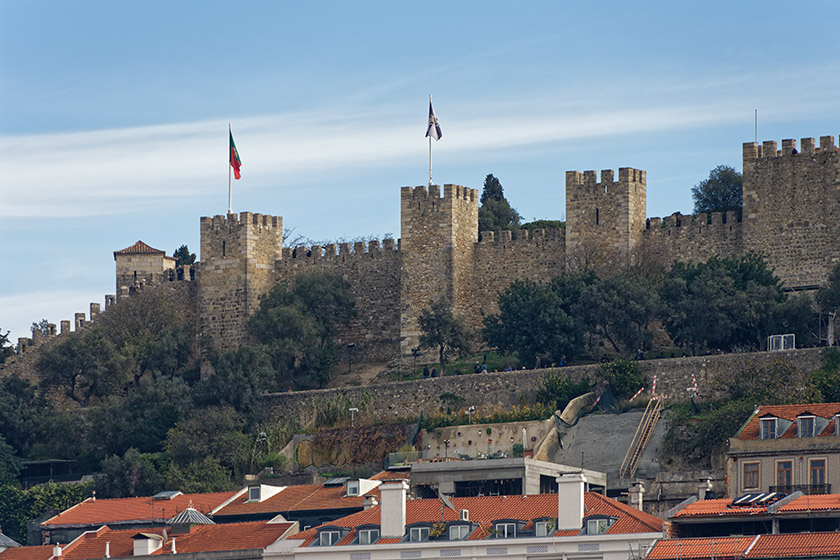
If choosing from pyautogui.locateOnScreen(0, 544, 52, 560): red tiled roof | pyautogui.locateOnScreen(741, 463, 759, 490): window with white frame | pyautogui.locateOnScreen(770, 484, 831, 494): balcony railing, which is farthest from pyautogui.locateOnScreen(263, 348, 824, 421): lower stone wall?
pyautogui.locateOnScreen(0, 544, 52, 560): red tiled roof

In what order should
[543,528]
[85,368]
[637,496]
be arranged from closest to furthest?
[543,528] < [637,496] < [85,368]

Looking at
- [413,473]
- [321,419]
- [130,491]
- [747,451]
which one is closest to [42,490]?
[130,491]

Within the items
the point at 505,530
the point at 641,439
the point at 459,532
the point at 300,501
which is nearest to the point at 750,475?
the point at 505,530

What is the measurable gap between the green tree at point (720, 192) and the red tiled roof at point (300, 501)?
106 feet

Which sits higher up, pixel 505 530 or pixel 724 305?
pixel 724 305

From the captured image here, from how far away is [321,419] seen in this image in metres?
70.4

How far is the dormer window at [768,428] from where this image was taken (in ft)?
178

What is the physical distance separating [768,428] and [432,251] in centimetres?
2394

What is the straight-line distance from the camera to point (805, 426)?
176ft

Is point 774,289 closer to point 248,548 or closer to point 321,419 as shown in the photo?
point 321,419

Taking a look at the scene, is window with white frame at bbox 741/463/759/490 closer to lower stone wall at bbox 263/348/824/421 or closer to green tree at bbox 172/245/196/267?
lower stone wall at bbox 263/348/824/421

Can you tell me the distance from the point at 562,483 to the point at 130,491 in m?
21.2

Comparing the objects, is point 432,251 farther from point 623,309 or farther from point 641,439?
point 641,439

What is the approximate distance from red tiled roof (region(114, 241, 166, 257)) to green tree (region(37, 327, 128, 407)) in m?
10.3
